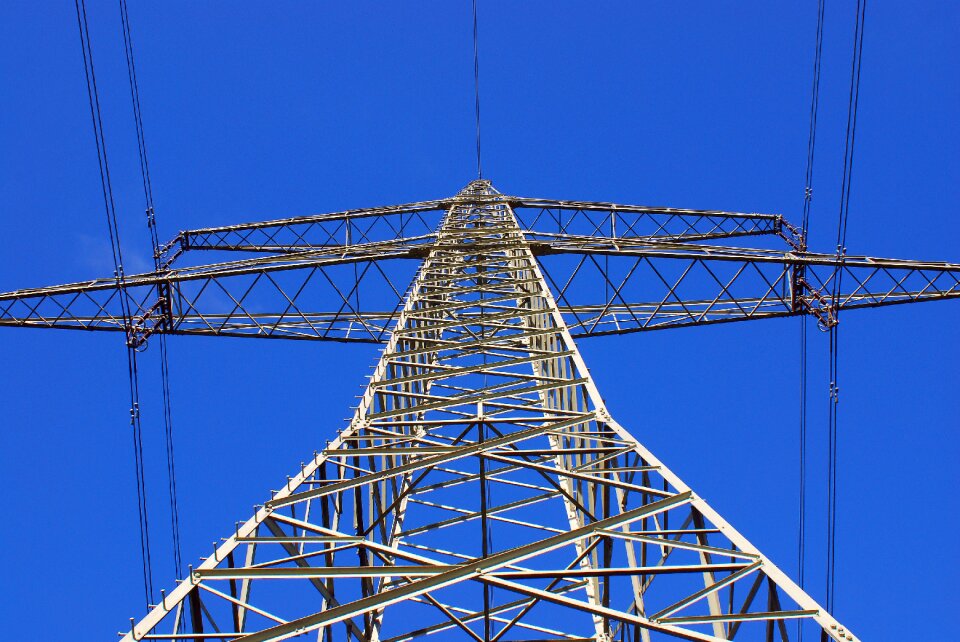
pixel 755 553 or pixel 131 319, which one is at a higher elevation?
pixel 131 319

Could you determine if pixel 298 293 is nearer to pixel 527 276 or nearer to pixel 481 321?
pixel 527 276

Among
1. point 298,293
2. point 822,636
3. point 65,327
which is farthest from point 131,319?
point 822,636

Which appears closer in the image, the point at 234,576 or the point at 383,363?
the point at 234,576

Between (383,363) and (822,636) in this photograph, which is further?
(383,363)

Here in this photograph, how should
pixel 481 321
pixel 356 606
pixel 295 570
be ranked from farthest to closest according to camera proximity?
1. pixel 481 321
2. pixel 295 570
3. pixel 356 606

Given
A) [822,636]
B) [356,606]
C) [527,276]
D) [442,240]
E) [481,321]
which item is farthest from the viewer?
[442,240]

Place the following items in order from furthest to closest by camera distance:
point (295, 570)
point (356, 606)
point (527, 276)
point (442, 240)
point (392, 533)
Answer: point (442, 240)
point (527, 276)
point (392, 533)
point (295, 570)
point (356, 606)

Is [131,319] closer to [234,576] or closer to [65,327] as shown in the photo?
[65,327]

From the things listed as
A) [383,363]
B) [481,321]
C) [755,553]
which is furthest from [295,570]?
[481,321]

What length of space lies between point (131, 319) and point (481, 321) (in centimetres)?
783

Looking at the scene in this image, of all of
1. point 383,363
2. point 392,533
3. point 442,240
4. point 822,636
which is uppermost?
point 442,240

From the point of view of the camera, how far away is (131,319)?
18125 mm

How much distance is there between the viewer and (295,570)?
26.8 feet

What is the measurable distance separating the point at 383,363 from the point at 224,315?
7.65m
